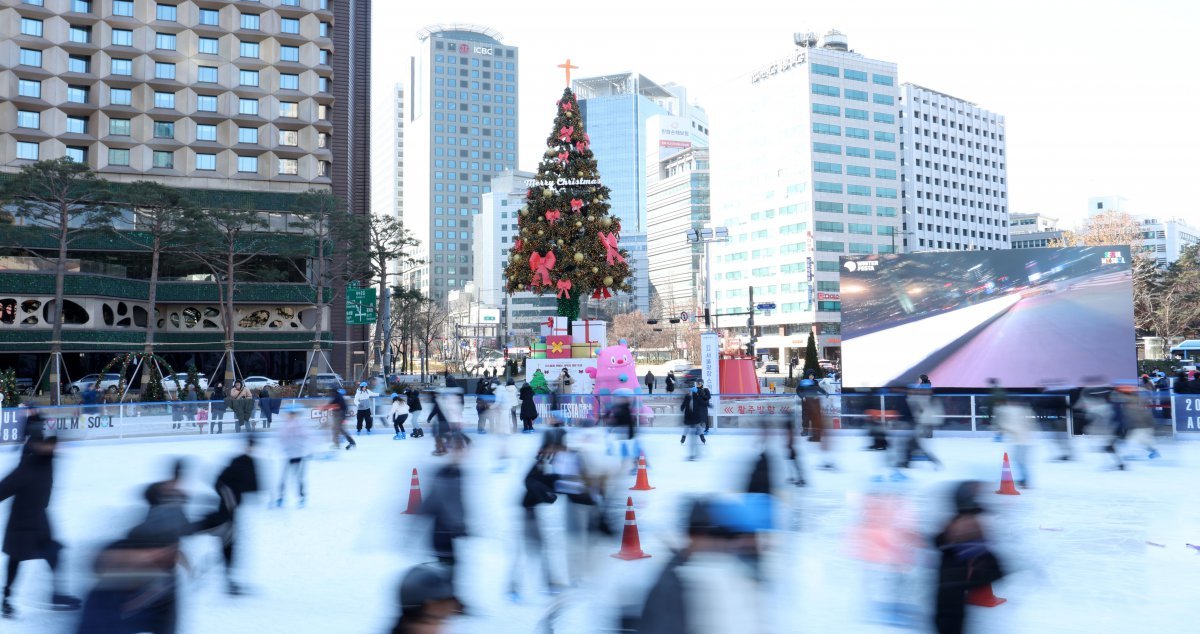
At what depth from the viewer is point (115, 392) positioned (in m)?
36.2

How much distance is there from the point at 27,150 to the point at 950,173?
375 ft

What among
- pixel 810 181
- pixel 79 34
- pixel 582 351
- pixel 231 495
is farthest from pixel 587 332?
pixel 810 181

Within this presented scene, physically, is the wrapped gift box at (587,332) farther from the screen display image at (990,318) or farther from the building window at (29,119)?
the building window at (29,119)

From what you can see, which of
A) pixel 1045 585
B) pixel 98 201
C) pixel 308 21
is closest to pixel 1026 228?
pixel 308 21

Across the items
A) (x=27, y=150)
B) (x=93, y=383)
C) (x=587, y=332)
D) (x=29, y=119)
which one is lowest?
(x=93, y=383)

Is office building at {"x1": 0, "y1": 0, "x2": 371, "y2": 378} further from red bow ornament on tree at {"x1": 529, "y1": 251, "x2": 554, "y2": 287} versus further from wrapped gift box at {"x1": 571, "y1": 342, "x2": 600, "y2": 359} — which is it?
wrapped gift box at {"x1": 571, "y1": 342, "x2": 600, "y2": 359}

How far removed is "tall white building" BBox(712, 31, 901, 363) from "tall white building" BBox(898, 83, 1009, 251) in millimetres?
13940

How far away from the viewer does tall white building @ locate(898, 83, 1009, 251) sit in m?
117

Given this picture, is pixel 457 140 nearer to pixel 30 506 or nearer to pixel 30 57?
pixel 30 57

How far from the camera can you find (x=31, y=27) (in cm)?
5006

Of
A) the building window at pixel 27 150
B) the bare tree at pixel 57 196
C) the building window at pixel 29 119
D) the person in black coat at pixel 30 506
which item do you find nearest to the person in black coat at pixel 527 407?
the person in black coat at pixel 30 506

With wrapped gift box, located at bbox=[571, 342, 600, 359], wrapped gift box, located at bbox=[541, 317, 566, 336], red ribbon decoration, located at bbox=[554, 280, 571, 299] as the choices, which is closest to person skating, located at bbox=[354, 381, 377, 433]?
red ribbon decoration, located at bbox=[554, 280, 571, 299]

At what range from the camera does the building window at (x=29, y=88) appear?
162ft

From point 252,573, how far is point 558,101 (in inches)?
1051
